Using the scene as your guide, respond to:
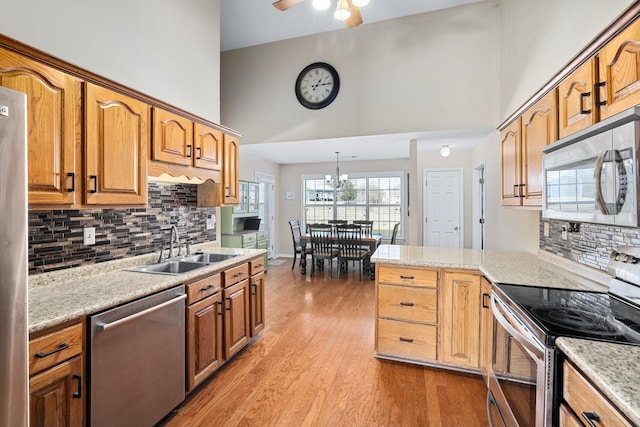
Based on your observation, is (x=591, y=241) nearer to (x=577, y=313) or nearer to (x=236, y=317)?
(x=577, y=313)

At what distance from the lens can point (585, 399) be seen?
927 mm

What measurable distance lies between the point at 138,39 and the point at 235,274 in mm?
2046

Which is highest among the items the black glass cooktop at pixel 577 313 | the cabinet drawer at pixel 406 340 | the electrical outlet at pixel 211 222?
the electrical outlet at pixel 211 222

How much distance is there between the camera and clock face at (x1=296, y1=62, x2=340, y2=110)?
4305 millimetres

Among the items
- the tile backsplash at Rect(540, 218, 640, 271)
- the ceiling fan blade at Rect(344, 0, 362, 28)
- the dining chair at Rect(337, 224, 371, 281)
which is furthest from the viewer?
the dining chair at Rect(337, 224, 371, 281)

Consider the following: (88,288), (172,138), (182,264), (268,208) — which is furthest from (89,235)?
(268,208)

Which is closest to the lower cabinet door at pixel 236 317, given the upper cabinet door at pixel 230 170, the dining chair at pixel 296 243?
the upper cabinet door at pixel 230 170

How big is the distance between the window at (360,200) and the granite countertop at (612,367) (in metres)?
5.72

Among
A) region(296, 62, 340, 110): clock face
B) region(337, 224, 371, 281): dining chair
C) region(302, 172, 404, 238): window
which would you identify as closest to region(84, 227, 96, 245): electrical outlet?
region(296, 62, 340, 110): clock face

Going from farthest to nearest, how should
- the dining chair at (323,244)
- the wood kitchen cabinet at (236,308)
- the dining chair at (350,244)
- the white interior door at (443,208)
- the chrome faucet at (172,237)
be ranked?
the white interior door at (443,208) < the dining chair at (323,244) < the dining chair at (350,244) < the chrome faucet at (172,237) < the wood kitchen cabinet at (236,308)

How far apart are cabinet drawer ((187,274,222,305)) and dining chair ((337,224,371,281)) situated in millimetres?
3099

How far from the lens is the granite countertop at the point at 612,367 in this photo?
2.47ft

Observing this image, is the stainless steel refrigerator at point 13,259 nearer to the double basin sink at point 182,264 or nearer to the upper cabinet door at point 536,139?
the double basin sink at point 182,264

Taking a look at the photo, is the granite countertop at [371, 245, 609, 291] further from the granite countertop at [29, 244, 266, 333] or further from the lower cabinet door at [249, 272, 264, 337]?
the granite countertop at [29, 244, 266, 333]
